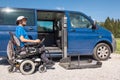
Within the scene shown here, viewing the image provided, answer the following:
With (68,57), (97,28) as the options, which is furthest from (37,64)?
(97,28)

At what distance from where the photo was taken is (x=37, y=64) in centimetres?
818

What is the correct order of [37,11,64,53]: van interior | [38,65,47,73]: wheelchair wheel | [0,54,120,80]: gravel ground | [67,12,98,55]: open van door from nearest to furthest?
[0,54,120,80]: gravel ground < [38,65,47,73]: wheelchair wheel < [67,12,98,55]: open van door < [37,11,64,53]: van interior

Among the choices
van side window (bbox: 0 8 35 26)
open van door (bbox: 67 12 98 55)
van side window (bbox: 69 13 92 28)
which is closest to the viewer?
van side window (bbox: 0 8 35 26)

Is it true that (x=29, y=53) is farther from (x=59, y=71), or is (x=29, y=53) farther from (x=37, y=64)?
(x=59, y=71)

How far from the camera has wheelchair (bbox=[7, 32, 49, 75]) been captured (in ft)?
25.9

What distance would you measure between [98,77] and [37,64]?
195cm

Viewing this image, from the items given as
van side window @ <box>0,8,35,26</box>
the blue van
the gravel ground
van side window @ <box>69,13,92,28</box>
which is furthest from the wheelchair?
van side window @ <box>69,13,92,28</box>

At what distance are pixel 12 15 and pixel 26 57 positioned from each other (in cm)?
198

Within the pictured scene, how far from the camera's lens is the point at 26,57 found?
8062mm

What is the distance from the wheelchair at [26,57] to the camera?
25.9 feet

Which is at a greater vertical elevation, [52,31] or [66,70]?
[52,31]

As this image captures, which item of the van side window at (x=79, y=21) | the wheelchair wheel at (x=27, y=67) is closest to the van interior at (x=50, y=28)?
the van side window at (x=79, y=21)

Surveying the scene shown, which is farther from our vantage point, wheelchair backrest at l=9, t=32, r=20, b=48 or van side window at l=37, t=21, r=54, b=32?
van side window at l=37, t=21, r=54, b=32

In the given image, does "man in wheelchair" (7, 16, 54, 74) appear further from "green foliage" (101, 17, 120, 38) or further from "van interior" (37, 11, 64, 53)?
"green foliage" (101, 17, 120, 38)
